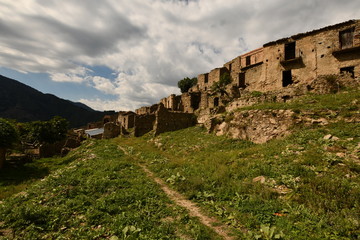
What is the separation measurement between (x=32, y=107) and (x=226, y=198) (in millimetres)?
212330

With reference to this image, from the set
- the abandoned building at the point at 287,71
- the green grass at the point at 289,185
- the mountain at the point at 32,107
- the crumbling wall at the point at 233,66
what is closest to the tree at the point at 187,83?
the crumbling wall at the point at 233,66

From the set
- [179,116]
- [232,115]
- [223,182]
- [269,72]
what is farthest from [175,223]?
[269,72]

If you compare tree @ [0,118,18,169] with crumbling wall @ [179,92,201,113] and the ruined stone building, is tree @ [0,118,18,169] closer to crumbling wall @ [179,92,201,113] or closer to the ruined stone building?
crumbling wall @ [179,92,201,113]

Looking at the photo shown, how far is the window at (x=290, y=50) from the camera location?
23677mm

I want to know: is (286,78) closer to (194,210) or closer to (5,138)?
(194,210)

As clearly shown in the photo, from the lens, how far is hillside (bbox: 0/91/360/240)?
4.42 metres

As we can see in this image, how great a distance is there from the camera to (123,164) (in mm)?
11375

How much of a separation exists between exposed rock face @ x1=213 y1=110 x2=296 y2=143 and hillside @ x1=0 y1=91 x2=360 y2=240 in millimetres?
1783

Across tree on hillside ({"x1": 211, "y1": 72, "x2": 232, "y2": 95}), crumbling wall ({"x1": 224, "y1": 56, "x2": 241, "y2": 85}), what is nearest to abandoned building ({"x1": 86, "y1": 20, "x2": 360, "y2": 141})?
tree on hillside ({"x1": 211, "y1": 72, "x2": 232, "y2": 95})

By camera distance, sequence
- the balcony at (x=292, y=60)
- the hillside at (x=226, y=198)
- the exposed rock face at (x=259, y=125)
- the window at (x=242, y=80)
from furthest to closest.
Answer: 1. the window at (x=242, y=80)
2. the balcony at (x=292, y=60)
3. the exposed rock face at (x=259, y=125)
4. the hillside at (x=226, y=198)

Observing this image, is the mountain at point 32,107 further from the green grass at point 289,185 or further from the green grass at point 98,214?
the green grass at point 289,185

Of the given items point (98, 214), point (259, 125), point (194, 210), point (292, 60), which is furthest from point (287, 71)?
point (98, 214)

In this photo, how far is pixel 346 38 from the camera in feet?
63.6

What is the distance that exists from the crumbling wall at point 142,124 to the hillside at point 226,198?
562 inches
